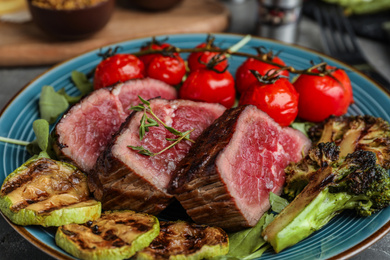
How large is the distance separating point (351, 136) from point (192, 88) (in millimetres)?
1317

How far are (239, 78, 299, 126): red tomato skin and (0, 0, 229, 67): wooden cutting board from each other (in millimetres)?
1857

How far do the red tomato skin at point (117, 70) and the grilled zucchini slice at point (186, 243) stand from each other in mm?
1484

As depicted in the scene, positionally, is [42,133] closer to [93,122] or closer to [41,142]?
[41,142]

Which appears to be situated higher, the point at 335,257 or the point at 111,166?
the point at 111,166

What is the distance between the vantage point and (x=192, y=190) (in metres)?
2.64

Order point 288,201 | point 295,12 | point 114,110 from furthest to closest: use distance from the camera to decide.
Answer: point 295,12 < point 114,110 < point 288,201

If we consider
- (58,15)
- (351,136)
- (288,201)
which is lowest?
(288,201)

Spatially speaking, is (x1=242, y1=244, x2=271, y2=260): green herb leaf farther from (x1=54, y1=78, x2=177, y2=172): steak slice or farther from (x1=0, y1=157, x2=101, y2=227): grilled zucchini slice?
(x1=54, y1=78, x2=177, y2=172): steak slice

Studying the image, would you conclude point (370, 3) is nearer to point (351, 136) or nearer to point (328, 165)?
point (351, 136)

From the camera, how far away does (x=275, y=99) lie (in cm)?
336

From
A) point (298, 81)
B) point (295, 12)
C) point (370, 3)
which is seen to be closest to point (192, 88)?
point (298, 81)

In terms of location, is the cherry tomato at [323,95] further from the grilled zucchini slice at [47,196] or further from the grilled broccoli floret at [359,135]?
the grilled zucchini slice at [47,196]

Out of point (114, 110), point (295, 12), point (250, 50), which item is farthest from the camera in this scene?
point (295, 12)

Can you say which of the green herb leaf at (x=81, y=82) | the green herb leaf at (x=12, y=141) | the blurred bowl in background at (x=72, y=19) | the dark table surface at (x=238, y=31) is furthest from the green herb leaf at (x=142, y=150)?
the blurred bowl in background at (x=72, y=19)
